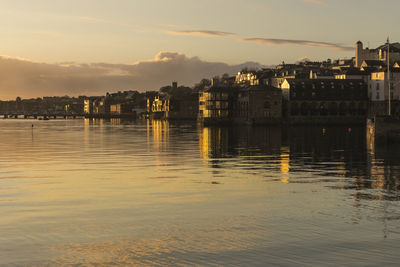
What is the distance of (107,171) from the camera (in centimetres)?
3869

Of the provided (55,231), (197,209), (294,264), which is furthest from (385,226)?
(55,231)

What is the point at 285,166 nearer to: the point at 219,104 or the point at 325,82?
the point at 325,82

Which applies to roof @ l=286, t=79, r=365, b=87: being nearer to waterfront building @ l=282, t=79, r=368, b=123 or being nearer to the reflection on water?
waterfront building @ l=282, t=79, r=368, b=123

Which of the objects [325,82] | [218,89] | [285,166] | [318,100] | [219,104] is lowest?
[285,166]

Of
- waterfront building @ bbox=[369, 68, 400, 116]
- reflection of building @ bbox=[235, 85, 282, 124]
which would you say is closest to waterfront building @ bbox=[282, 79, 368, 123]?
waterfront building @ bbox=[369, 68, 400, 116]

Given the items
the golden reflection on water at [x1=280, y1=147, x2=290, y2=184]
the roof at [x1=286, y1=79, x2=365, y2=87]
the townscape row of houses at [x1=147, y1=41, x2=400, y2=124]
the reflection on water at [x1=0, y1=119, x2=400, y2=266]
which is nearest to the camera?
the reflection on water at [x1=0, y1=119, x2=400, y2=266]

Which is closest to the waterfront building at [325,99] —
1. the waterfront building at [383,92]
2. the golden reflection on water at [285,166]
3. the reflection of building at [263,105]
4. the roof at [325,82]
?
the roof at [325,82]

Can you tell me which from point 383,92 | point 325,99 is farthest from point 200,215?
point 383,92

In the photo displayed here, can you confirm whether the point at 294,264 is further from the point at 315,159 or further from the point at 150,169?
the point at 315,159

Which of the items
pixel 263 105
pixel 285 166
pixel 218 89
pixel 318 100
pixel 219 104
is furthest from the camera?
pixel 218 89

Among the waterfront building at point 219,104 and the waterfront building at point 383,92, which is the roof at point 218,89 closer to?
the waterfront building at point 219,104

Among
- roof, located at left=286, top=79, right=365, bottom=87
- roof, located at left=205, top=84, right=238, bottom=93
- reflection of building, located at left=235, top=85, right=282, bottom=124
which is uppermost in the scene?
roof, located at left=286, top=79, right=365, bottom=87

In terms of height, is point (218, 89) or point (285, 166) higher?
point (218, 89)

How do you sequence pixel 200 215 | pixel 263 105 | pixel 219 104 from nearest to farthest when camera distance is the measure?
pixel 200 215 < pixel 263 105 < pixel 219 104
